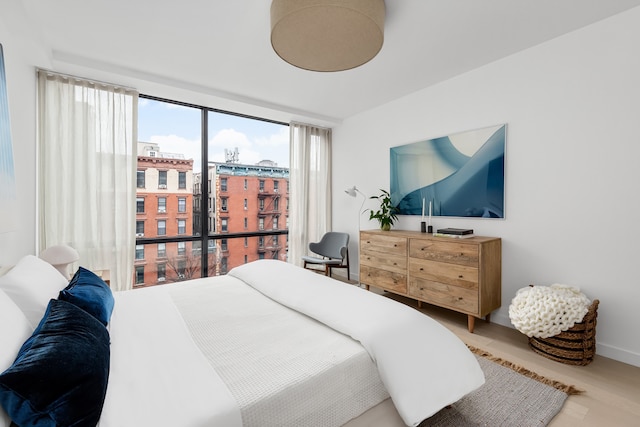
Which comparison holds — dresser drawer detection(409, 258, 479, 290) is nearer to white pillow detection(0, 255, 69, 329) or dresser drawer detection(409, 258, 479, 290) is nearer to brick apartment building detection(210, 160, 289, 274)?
brick apartment building detection(210, 160, 289, 274)

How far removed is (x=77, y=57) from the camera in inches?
108

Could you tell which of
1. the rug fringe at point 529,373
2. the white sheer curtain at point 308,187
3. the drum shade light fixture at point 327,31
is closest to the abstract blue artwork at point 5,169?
the drum shade light fixture at point 327,31

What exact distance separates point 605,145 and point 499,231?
105 cm

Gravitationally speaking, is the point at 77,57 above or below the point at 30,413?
above

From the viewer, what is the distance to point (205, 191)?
398cm

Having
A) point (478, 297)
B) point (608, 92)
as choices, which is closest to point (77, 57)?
point (478, 297)

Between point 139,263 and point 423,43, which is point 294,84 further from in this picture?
point 139,263

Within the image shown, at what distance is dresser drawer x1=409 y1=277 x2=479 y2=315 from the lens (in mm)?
2706

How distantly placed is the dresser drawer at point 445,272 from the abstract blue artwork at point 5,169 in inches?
129

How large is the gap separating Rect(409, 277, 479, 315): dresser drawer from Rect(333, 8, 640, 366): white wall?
0.46 metres

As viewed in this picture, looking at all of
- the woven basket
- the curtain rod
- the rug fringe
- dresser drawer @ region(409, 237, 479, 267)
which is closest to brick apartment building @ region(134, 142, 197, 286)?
the curtain rod

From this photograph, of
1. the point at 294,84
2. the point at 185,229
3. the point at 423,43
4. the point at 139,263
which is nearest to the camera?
the point at 423,43

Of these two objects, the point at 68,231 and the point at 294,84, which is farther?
the point at 294,84

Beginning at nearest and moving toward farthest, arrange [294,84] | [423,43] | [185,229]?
[423,43] < [294,84] < [185,229]
